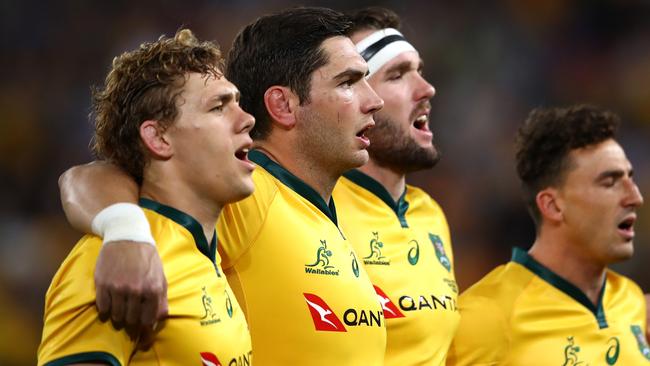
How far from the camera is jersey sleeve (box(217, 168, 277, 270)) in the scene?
3.55 metres

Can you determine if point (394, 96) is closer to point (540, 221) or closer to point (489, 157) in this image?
point (540, 221)

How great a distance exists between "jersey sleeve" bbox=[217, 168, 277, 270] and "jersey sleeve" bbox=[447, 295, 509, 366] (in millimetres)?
1293

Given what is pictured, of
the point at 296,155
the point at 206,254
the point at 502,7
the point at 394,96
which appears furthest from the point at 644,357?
the point at 502,7

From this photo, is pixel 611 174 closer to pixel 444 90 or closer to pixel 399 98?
pixel 399 98

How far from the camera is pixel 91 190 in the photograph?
321 cm

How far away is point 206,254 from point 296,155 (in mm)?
680

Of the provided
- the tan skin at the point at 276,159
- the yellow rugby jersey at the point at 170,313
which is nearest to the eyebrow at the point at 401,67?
the tan skin at the point at 276,159

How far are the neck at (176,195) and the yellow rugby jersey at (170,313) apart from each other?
27mm

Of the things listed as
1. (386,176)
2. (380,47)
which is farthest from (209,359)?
(380,47)

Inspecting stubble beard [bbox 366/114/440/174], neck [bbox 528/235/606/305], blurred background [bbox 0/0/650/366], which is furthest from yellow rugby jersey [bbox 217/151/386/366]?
blurred background [bbox 0/0/650/366]

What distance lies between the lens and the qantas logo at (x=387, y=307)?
4023 mm

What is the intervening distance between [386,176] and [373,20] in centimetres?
72

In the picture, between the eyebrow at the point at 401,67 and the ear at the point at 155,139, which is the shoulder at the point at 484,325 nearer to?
the eyebrow at the point at 401,67

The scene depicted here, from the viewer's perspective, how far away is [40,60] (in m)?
8.13
